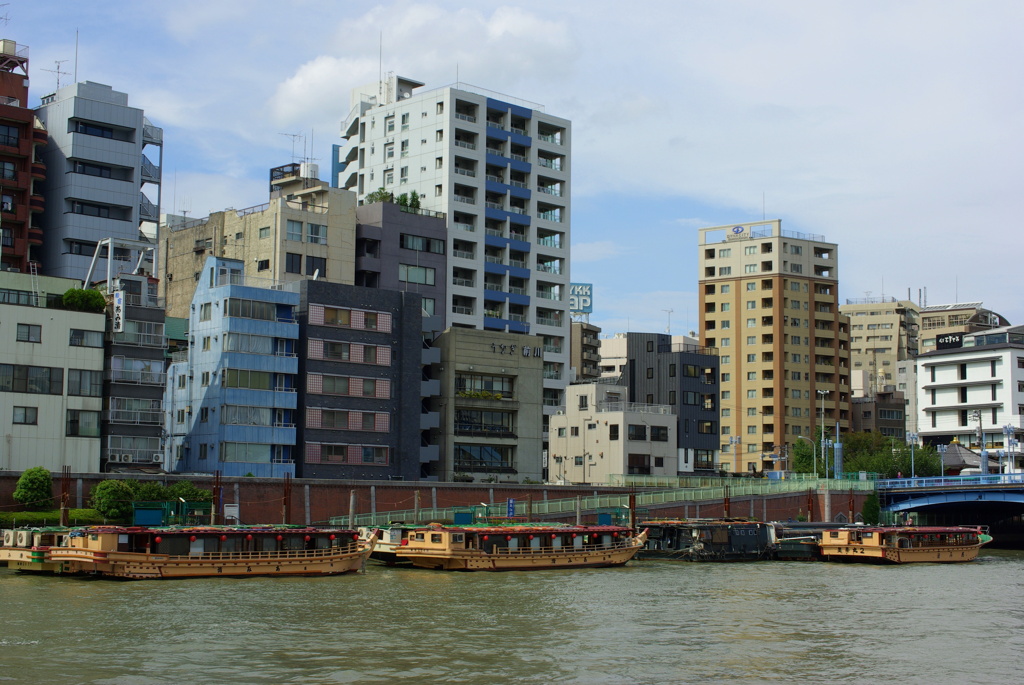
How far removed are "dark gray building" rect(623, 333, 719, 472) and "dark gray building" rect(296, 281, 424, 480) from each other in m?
50.6

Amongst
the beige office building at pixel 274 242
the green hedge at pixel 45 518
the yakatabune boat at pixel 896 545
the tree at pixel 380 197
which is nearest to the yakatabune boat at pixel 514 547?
the green hedge at pixel 45 518

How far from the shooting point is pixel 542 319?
517ft

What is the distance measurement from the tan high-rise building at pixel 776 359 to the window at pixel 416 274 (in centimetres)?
6793

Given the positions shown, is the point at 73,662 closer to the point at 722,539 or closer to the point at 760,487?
the point at 722,539

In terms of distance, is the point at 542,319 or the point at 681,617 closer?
the point at 681,617

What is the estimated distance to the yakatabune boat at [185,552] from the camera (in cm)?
6825

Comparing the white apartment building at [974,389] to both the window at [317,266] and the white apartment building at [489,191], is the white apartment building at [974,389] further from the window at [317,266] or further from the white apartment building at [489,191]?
the window at [317,266]

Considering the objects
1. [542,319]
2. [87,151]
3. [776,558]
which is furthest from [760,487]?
[87,151]

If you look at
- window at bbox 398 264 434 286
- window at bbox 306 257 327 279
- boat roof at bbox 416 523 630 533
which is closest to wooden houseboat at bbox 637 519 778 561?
boat roof at bbox 416 523 630 533

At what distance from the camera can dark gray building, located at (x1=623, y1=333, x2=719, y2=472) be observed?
157 m

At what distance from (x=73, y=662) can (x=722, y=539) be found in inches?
2524

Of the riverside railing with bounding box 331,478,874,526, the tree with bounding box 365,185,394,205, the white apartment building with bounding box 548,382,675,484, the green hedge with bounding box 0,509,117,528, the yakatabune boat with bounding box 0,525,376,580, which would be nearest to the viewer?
the yakatabune boat with bounding box 0,525,376,580

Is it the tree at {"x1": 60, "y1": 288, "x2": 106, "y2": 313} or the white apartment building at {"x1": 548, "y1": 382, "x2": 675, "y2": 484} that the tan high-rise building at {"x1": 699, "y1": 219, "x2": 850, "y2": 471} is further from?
the tree at {"x1": 60, "y1": 288, "x2": 106, "y2": 313}

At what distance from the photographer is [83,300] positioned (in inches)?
3671
